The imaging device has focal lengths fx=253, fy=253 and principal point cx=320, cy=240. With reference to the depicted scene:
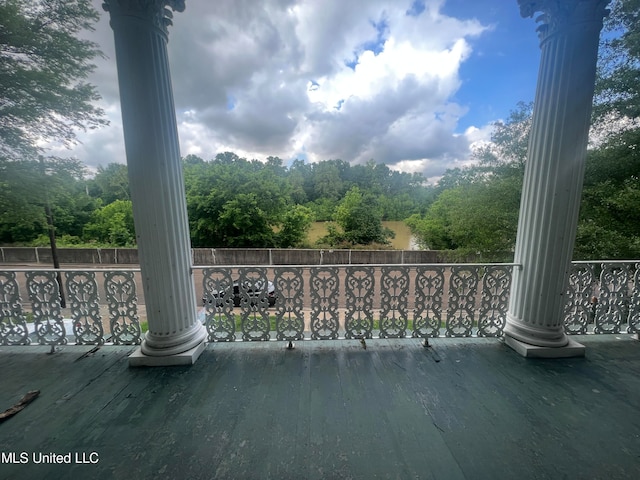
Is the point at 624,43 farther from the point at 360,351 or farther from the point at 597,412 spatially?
the point at 360,351

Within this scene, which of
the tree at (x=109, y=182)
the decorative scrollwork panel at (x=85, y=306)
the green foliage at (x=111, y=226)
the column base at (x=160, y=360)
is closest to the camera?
the column base at (x=160, y=360)

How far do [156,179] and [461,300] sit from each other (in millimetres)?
2995

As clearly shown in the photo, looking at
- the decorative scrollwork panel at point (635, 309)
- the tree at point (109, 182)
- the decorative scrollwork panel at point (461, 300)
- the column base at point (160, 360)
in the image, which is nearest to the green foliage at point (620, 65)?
the decorative scrollwork panel at point (635, 309)

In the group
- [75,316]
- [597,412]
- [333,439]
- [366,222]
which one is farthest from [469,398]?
[366,222]

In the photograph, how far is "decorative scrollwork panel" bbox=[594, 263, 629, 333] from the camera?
2.59m

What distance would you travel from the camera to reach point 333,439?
1471mm

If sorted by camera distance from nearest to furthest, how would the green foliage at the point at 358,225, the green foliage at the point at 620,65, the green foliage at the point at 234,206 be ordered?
the green foliage at the point at 620,65 < the green foliage at the point at 234,206 < the green foliage at the point at 358,225

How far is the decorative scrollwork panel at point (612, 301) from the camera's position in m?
2.59

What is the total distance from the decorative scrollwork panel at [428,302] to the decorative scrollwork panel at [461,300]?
12 cm

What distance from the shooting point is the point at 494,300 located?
2.58m

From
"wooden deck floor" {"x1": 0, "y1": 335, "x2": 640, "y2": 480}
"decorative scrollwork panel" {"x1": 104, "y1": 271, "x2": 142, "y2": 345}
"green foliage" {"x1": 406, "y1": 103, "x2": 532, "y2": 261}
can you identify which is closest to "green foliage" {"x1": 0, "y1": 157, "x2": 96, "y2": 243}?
"wooden deck floor" {"x1": 0, "y1": 335, "x2": 640, "y2": 480}

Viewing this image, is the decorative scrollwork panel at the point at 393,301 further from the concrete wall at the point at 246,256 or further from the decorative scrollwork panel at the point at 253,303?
the concrete wall at the point at 246,256

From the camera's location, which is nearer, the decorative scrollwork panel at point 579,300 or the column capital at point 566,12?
the column capital at point 566,12

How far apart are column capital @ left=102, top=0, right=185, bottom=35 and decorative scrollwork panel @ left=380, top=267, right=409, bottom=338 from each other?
9.11 feet
